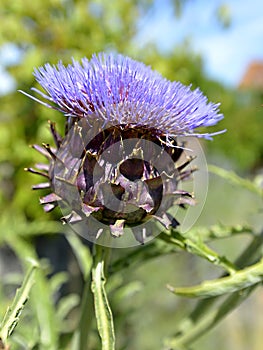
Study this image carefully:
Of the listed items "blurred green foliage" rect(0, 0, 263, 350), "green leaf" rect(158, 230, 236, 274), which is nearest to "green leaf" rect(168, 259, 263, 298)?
"green leaf" rect(158, 230, 236, 274)

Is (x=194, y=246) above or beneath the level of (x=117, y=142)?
beneath

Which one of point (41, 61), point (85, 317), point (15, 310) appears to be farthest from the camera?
point (41, 61)

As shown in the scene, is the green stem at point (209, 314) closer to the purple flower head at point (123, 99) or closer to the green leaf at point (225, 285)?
the green leaf at point (225, 285)

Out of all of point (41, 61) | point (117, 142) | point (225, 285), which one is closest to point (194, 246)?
point (225, 285)

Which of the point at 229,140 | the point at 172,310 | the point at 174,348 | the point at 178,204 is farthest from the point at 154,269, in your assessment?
the point at 229,140

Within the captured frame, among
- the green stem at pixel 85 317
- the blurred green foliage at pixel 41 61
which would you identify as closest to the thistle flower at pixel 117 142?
the green stem at pixel 85 317

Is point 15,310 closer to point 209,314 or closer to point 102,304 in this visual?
point 102,304
